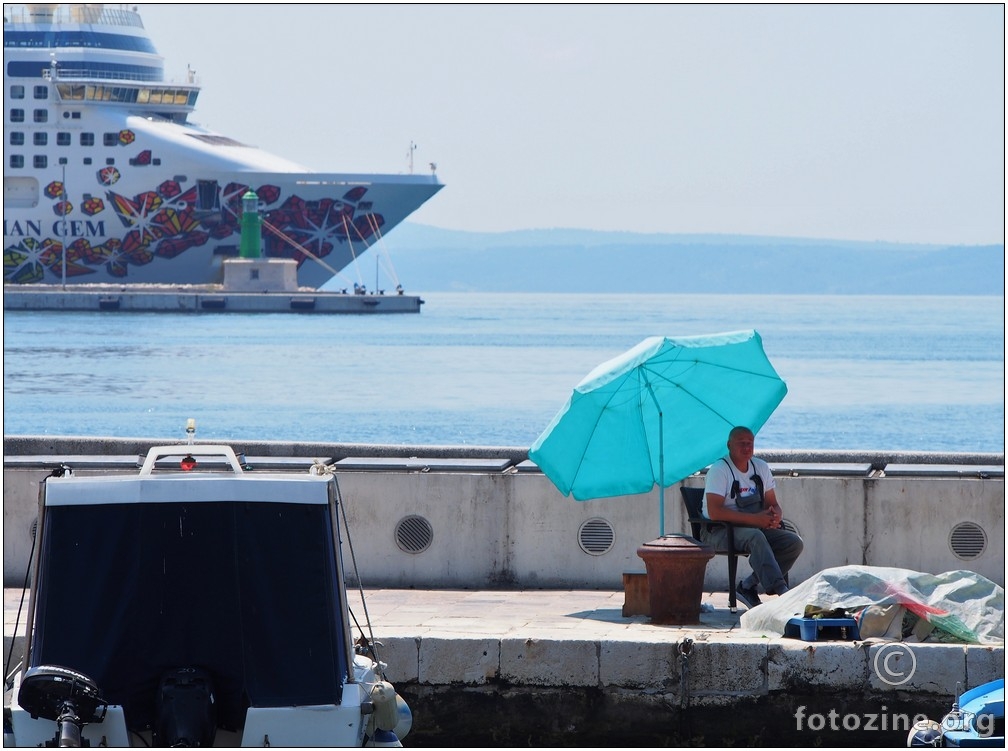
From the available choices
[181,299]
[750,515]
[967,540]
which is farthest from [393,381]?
[750,515]

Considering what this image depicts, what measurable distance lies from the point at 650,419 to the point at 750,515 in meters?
0.84

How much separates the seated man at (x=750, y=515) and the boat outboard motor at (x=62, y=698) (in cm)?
366

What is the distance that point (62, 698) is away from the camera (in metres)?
4.38

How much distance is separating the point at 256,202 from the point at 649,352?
74403 mm

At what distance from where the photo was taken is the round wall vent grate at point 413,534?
826cm

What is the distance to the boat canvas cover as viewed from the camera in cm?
→ 461

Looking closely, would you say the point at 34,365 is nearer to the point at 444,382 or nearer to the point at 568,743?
the point at 444,382

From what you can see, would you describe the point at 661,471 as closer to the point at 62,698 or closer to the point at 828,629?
the point at 828,629

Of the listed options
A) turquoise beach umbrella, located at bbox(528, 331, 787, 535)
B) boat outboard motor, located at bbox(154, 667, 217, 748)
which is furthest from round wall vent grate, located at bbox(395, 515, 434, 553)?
boat outboard motor, located at bbox(154, 667, 217, 748)

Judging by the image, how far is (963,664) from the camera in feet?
20.8

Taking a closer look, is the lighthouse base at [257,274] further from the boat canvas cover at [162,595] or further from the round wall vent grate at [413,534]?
the boat canvas cover at [162,595]

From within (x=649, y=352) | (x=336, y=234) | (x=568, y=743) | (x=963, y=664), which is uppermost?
(x=336, y=234)

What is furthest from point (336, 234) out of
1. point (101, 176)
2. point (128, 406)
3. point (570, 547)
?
point (570, 547)

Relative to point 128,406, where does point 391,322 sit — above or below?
above
